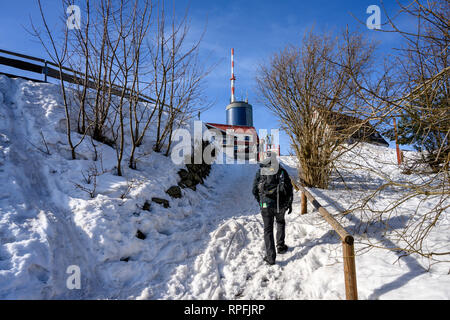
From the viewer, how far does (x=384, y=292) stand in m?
2.54

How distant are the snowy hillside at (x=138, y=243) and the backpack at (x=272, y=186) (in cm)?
119

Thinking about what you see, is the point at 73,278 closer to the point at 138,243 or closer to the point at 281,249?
the point at 138,243

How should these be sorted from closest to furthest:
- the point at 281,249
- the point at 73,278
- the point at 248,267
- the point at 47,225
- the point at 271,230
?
1. the point at 73,278
2. the point at 47,225
3. the point at 248,267
4. the point at 271,230
5. the point at 281,249

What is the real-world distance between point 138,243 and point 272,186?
107 inches

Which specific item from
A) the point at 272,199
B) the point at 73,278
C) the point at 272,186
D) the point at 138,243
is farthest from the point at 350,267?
the point at 73,278

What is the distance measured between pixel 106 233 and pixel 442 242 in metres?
5.67

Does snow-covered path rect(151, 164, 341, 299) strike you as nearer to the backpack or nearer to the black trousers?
the black trousers

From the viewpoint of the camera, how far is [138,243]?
3.90 m

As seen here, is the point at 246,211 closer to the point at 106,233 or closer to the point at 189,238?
the point at 189,238

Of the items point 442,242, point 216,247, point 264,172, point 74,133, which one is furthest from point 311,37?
point 74,133

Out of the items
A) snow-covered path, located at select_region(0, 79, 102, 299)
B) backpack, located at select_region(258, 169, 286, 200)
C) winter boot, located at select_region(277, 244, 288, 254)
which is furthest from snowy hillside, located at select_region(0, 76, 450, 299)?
backpack, located at select_region(258, 169, 286, 200)

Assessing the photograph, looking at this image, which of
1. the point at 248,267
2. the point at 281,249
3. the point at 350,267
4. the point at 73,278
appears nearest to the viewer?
the point at 350,267

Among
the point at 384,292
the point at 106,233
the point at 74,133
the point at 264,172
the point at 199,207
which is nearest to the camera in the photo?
the point at 384,292

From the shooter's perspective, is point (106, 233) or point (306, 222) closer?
point (106, 233)
